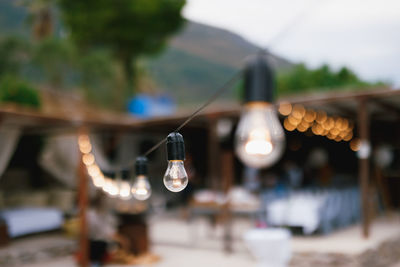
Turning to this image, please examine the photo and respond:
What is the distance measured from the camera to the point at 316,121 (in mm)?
10742

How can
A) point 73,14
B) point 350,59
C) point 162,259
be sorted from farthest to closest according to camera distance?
1. point 350,59
2. point 73,14
3. point 162,259

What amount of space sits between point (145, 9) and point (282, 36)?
2322 cm

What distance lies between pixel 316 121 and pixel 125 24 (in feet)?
52.5

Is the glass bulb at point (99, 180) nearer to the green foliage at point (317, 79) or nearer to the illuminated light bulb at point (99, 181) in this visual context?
the illuminated light bulb at point (99, 181)

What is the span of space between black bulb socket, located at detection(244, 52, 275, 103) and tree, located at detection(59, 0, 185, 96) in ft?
72.5

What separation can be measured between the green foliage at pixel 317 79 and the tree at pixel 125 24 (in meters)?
17.2

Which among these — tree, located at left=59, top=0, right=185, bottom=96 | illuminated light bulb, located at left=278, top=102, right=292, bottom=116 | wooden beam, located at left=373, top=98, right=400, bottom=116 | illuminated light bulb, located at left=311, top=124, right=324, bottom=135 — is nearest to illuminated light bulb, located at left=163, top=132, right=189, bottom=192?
illuminated light bulb, located at left=278, top=102, right=292, bottom=116

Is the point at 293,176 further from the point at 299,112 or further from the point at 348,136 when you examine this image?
the point at 299,112

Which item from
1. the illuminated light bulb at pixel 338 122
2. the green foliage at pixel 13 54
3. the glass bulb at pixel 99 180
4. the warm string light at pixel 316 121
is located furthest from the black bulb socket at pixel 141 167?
the green foliage at pixel 13 54

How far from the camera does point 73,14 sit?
23.7 meters

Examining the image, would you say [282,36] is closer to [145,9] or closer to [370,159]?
[370,159]

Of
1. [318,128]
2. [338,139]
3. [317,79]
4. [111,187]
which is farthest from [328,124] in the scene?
[317,79]

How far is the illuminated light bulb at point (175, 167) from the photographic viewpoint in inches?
66.8

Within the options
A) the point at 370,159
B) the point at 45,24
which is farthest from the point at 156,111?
the point at 45,24
